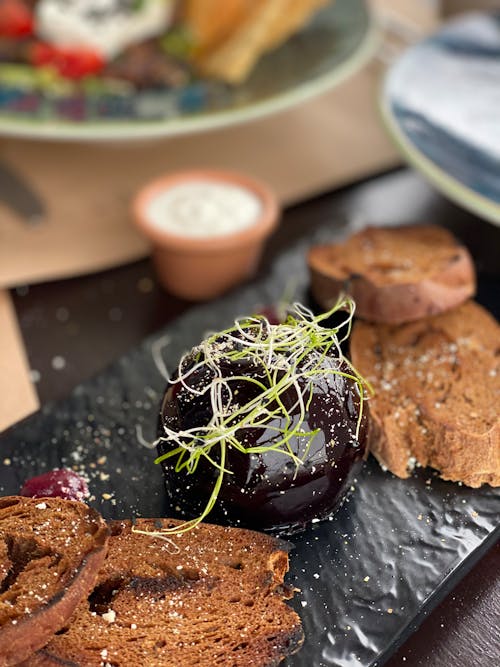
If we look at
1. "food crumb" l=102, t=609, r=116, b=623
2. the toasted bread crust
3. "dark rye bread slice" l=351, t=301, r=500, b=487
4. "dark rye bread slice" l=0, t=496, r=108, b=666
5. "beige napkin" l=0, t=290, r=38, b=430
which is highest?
the toasted bread crust

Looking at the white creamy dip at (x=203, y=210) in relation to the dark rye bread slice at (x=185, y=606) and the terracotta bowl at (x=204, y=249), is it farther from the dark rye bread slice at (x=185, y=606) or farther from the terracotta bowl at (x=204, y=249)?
the dark rye bread slice at (x=185, y=606)

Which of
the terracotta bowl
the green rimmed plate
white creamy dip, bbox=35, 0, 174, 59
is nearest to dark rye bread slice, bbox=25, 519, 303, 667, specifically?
the terracotta bowl

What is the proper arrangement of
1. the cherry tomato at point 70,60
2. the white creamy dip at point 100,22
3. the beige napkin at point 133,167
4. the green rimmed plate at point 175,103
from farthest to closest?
the white creamy dip at point 100,22, the cherry tomato at point 70,60, the beige napkin at point 133,167, the green rimmed plate at point 175,103

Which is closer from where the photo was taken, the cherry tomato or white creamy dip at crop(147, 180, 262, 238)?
white creamy dip at crop(147, 180, 262, 238)

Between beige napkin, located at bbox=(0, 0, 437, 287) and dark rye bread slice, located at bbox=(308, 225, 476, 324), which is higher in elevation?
dark rye bread slice, located at bbox=(308, 225, 476, 324)

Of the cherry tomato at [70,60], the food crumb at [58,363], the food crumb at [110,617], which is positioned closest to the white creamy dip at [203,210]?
the food crumb at [58,363]

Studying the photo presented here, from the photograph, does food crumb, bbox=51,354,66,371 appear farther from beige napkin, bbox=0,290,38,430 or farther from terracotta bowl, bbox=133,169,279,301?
terracotta bowl, bbox=133,169,279,301

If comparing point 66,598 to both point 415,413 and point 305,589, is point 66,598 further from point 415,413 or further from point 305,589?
point 415,413
